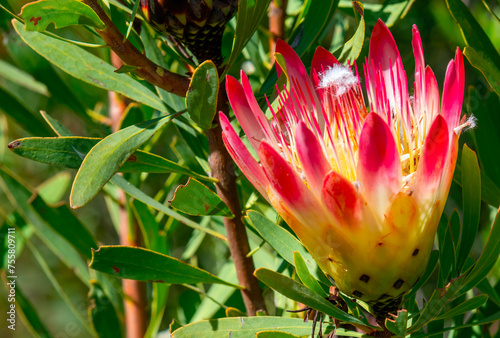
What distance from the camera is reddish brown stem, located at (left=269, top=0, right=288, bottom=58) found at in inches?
36.0

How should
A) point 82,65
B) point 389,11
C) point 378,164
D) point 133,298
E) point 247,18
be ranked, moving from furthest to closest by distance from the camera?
point 133,298 < point 389,11 < point 82,65 < point 247,18 < point 378,164

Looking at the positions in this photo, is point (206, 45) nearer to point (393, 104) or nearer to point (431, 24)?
point (393, 104)

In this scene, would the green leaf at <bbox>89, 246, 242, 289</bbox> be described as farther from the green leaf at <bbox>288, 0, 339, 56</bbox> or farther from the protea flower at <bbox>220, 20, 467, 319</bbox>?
the green leaf at <bbox>288, 0, 339, 56</bbox>

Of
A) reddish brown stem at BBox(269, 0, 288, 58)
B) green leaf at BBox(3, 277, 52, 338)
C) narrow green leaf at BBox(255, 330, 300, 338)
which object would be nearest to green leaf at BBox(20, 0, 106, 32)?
narrow green leaf at BBox(255, 330, 300, 338)

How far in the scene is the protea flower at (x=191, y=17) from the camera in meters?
0.54

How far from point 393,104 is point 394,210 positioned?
17cm

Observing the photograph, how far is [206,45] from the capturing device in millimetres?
595

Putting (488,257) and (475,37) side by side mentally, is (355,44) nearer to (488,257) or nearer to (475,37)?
(475,37)

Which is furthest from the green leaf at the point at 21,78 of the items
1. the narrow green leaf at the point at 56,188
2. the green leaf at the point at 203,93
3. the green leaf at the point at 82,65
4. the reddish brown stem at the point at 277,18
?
the green leaf at the point at 203,93

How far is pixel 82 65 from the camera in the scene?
66 centimetres

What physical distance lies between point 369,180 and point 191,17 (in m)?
0.27

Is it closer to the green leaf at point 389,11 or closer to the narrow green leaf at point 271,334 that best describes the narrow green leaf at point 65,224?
the narrow green leaf at point 271,334

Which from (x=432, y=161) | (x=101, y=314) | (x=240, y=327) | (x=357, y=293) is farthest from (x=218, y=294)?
(x=432, y=161)

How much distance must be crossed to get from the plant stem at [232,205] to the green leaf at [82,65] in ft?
0.38
